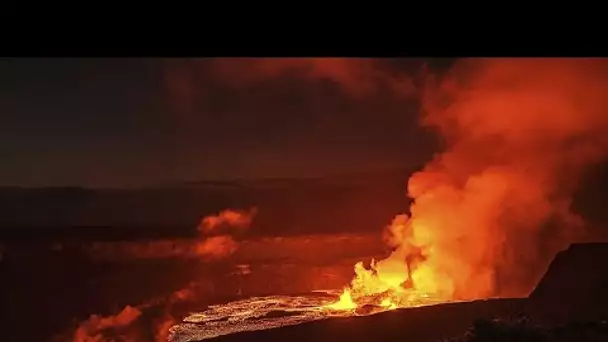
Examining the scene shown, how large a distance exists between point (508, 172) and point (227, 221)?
4.17 ft

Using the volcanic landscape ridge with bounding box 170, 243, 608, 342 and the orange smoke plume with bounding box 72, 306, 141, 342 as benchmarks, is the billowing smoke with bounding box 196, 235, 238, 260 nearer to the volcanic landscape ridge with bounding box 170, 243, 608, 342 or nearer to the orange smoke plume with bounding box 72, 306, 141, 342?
the volcanic landscape ridge with bounding box 170, 243, 608, 342

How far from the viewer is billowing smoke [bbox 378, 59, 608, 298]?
3359 mm

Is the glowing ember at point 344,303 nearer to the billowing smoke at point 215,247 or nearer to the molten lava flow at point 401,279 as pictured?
the molten lava flow at point 401,279

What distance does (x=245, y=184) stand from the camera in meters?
3.36

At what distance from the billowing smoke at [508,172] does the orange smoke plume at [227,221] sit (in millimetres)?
633

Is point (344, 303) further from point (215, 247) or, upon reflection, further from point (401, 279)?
point (215, 247)

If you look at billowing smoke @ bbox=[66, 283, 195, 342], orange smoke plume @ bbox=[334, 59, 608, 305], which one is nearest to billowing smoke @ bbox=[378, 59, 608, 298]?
orange smoke plume @ bbox=[334, 59, 608, 305]

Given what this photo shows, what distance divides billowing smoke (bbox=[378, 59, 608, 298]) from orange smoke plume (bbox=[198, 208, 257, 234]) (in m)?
0.63

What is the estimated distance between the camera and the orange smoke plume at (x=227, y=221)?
3.27 meters

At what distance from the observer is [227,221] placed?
3.28 metres

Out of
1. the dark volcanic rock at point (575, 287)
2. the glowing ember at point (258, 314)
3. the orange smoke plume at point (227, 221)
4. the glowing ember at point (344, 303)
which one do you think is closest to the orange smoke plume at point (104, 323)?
the glowing ember at point (258, 314)
